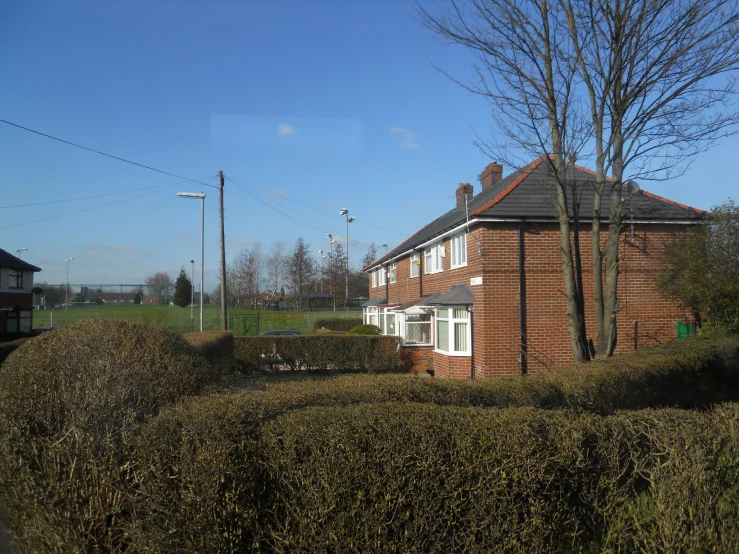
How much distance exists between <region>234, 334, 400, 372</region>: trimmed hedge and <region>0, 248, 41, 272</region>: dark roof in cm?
2084

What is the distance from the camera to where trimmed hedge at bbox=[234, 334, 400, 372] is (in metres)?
21.6

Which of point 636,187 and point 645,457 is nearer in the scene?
point 645,457

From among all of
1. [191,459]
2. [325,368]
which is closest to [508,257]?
[325,368]

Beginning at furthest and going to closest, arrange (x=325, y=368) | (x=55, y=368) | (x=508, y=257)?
1. (x=325, y=368)
2. (x=508, y=257)
3. (x=55, y=368)

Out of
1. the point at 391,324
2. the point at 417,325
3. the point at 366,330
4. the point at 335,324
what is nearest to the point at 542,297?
the point at 417,325

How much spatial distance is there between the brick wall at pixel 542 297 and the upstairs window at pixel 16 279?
3068 centimetres

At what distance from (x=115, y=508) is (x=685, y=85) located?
12020 millimetres

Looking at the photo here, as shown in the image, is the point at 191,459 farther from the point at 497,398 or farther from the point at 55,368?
the point at 497,398

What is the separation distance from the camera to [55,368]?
456 centimetres

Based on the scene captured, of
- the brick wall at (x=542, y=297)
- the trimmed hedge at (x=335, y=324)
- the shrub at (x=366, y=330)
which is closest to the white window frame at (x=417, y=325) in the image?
the shrub at (x=366, y=330)

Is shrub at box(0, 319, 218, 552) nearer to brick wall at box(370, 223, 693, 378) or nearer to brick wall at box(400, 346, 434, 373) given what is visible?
brick wall at box(370, 223, 693, 378)

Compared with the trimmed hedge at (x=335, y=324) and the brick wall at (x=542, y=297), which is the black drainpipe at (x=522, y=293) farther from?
the trimmed hedge at (x=335, y=324)

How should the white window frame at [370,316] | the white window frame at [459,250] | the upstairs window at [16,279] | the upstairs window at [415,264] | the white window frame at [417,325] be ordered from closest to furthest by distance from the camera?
the white window frame at [459,250] < the white window frame at [417,325] < the upstairs window at [415,264] < the white window frame at [370,316] < the upstairs window at [16,279]

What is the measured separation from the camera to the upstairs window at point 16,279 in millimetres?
35344
